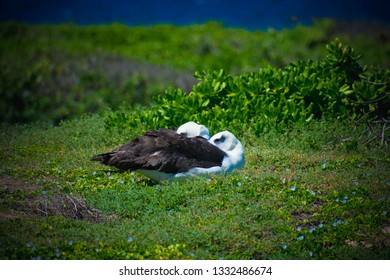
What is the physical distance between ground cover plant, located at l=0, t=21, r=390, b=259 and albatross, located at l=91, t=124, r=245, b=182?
8.5 inches

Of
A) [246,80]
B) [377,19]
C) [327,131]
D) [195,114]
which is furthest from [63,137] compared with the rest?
[377,19]

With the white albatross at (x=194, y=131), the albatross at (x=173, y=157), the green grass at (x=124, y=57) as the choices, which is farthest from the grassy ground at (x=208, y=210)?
the green grass at (x=124, y=57)

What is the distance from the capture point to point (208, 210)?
865 centimetres

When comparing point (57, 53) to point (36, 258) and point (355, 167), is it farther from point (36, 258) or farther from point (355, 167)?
point (36, 258)

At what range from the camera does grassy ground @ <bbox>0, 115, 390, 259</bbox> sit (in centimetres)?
779

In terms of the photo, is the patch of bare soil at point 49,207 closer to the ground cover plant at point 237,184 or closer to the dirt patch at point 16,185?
the ground cover plant at point 237,184

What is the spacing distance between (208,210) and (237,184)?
0.70 metres

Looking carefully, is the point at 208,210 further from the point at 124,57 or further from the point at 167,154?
the point at 124,57

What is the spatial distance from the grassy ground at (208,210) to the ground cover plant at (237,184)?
0.05 ft

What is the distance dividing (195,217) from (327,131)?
3920 mm

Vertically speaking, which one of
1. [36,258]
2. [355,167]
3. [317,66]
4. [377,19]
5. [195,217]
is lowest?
[36,258]

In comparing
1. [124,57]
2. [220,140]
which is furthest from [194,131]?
[124,57]

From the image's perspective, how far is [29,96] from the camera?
17625mm

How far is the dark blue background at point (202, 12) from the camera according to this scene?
2420 cm
